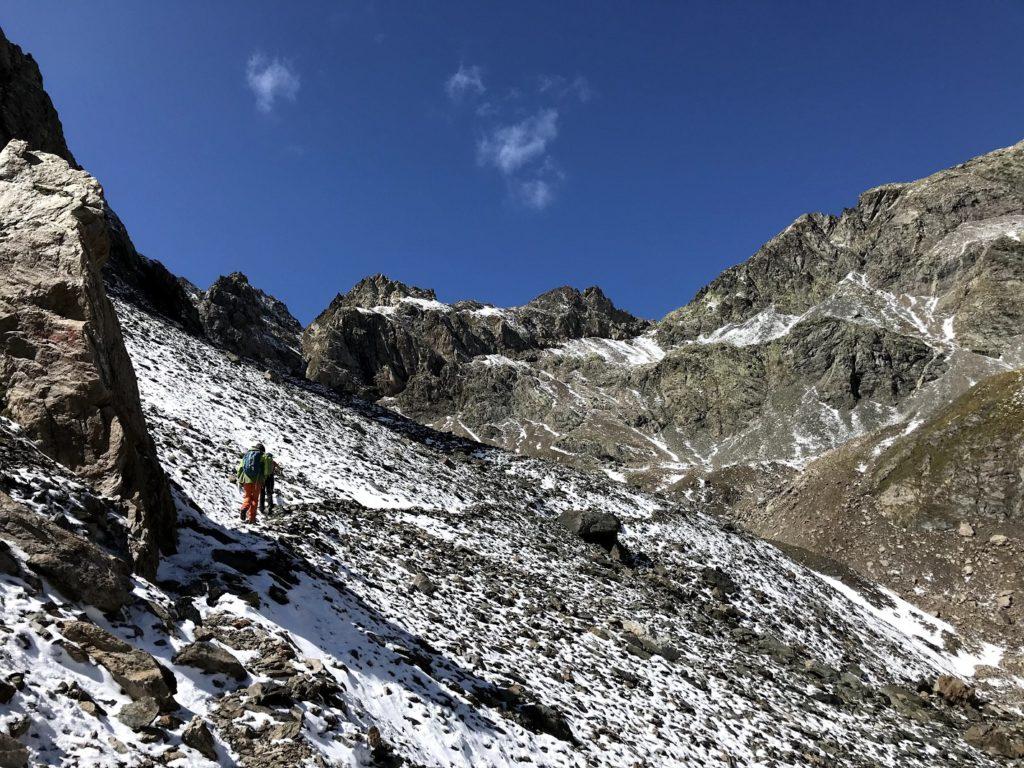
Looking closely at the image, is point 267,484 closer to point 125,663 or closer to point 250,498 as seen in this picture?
point 250,498

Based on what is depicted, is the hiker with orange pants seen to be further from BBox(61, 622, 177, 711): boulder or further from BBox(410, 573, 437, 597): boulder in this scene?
BBox(61, 622, 177, 711): boulder

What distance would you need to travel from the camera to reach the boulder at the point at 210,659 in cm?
838

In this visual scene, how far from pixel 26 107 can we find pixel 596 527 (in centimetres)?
5378

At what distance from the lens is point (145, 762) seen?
21.0 feet

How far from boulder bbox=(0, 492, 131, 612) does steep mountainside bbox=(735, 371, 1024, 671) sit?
138ft

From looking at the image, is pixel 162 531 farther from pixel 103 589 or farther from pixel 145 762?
pixel 145 762

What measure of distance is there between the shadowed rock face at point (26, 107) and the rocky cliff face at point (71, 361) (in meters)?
39.2

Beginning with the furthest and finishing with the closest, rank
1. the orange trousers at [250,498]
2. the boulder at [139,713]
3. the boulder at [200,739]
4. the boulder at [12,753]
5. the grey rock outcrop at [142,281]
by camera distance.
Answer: the grey rock outcrop at [142,281] → the orange trousers at [250,498] → the boulder at [200,739] → the boulder at [139,713] → the boulder at [12,753]

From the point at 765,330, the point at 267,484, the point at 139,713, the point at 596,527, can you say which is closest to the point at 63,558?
the point at 139,713

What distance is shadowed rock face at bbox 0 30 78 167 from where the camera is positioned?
43.1 metres

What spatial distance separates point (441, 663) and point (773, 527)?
5618 cm

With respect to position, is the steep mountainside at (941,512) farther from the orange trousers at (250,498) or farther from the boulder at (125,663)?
the boulder at (125,663)

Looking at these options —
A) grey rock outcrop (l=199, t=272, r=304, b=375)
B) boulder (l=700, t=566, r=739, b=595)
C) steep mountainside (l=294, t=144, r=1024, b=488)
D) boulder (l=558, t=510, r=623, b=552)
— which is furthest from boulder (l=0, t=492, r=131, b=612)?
grey rock outcrop (l=199, t=272, r=304, b=375)

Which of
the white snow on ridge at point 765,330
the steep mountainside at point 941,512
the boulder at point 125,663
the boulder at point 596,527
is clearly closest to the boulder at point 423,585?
the boulder at point 125,663
